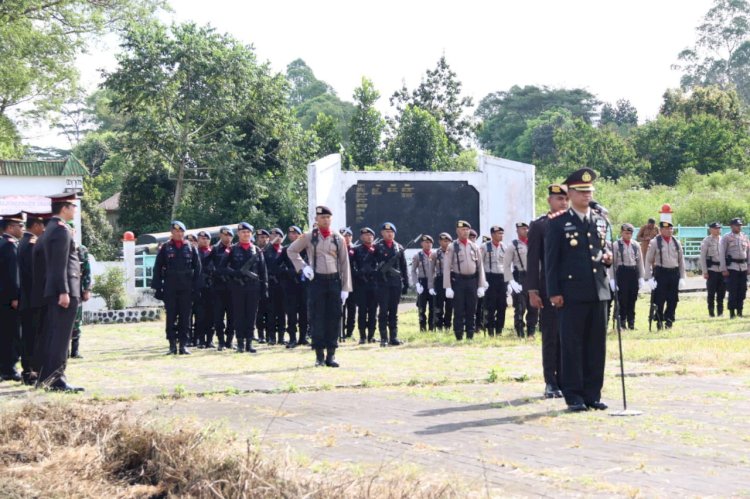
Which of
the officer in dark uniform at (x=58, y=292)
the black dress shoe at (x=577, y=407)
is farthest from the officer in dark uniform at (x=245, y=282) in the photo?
the black dress shoe at (x=577, y=407)

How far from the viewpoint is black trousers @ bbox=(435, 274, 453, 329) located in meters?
20.7

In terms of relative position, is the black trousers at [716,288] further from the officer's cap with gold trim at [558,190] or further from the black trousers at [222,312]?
the officer's cap with gold trim at [558,190]

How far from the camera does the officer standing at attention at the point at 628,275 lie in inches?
788

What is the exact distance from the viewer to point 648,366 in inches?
494

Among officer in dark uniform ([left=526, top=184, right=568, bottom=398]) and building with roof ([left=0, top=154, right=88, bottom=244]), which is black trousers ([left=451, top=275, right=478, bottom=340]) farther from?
building with roof ([left=0, top=154, right=88, bottom=244])

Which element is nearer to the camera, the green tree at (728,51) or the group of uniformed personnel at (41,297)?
the group of uniformed personnel at (41,297)

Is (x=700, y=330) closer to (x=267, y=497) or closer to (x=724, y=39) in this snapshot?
(x=267, y=497)

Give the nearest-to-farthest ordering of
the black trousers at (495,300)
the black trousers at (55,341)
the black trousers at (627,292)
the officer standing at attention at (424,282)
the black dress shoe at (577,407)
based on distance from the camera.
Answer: the black dress shoe at (577,407)
the black trousers at (55,341)
the black trousers at (495,300)
the black trousers at (627,292)
the officer standing at attention at (424,282)

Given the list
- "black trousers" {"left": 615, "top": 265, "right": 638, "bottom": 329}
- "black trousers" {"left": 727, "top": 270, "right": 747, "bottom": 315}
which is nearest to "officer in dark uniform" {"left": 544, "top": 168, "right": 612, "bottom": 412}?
"black trousers" {"left": 615, "top": 265, "right": 638, "bottom": 329}

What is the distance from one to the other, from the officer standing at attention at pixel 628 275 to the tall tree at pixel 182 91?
29114 mm

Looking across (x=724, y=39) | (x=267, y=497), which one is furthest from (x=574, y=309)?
(x=724, y=39)

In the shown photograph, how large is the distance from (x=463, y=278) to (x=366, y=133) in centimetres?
3081

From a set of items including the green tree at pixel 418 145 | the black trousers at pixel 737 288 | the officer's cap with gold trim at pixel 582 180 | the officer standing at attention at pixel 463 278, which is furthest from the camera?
the green tree at pixel 418 145

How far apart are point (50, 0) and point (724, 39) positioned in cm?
7221
